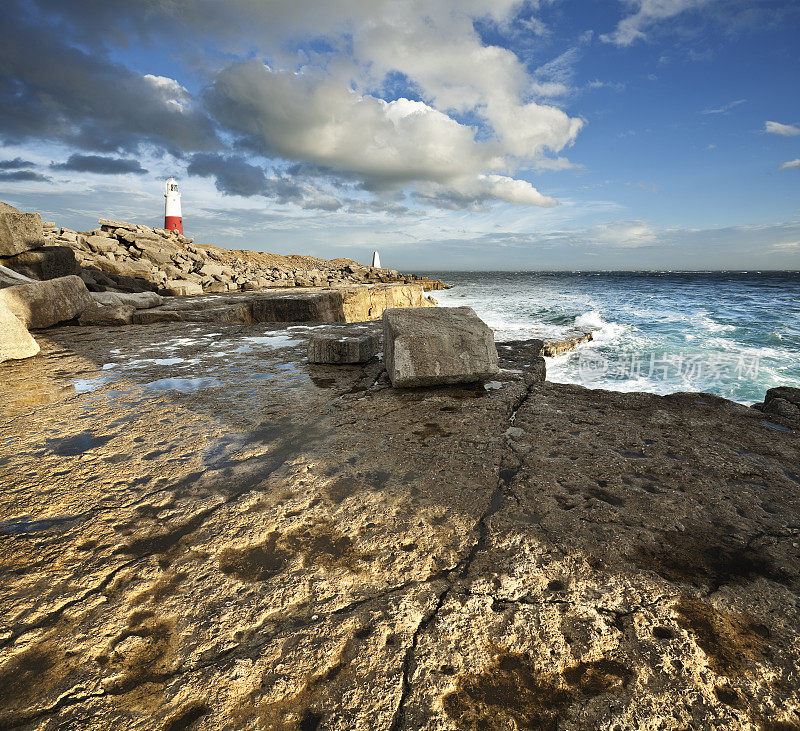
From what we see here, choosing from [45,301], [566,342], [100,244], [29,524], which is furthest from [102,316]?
[100,244]

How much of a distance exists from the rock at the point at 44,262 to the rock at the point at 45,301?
66.8 inches

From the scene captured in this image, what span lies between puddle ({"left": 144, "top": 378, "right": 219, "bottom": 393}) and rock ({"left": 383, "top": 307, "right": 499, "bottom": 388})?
5.03ft

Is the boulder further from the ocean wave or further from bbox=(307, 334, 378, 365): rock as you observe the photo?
the ocean wave

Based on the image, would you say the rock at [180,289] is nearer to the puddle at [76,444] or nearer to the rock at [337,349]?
the rock at [337,349]

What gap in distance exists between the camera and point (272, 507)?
1.71 metres

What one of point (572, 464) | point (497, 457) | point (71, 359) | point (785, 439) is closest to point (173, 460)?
point (497, 457)

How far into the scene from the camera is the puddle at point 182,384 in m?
3.25

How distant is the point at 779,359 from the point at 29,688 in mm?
11614

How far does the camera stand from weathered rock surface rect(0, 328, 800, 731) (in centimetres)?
97

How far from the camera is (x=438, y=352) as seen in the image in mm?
3104

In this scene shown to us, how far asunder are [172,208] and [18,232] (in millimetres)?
26415

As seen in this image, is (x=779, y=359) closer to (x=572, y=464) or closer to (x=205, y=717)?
(x=572, y=464)

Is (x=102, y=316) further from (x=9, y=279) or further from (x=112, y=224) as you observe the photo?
(x=112, y=224)

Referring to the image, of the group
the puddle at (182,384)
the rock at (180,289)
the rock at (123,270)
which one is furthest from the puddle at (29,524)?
the rock at (123,270)
